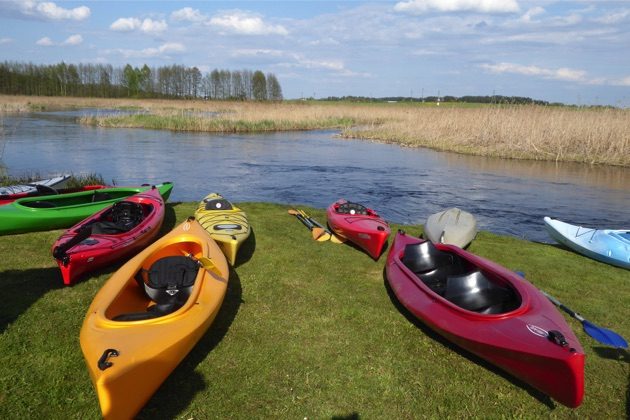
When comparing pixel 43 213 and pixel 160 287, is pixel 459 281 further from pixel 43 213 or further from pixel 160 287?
pixel 43 213

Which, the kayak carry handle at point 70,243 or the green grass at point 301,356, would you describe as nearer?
the green grass at point 301,356

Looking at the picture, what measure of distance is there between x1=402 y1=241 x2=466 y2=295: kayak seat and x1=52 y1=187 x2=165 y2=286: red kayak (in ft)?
10.9

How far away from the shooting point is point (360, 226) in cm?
591

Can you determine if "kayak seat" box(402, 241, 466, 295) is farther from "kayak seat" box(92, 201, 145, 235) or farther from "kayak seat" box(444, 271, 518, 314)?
"kayak seat" box(92, 201, 145, 235)

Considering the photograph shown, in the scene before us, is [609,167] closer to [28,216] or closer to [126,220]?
[126,220]

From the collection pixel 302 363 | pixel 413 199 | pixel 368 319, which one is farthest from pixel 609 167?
pixel 302 363

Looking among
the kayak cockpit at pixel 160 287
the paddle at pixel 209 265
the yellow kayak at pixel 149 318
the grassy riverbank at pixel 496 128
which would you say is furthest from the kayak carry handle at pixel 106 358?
the grassy riverbank at pixel 496 128

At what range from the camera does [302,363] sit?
11.3 ft

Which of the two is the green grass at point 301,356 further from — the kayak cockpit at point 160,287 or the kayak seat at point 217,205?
the kayak seat at point 217,205

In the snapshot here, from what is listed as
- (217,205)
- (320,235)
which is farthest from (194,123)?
(320,235)

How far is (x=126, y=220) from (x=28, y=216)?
1.31m

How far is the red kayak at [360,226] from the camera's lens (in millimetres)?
5602

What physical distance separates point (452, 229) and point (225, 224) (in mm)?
3263

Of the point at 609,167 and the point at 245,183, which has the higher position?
the point at 609,167
